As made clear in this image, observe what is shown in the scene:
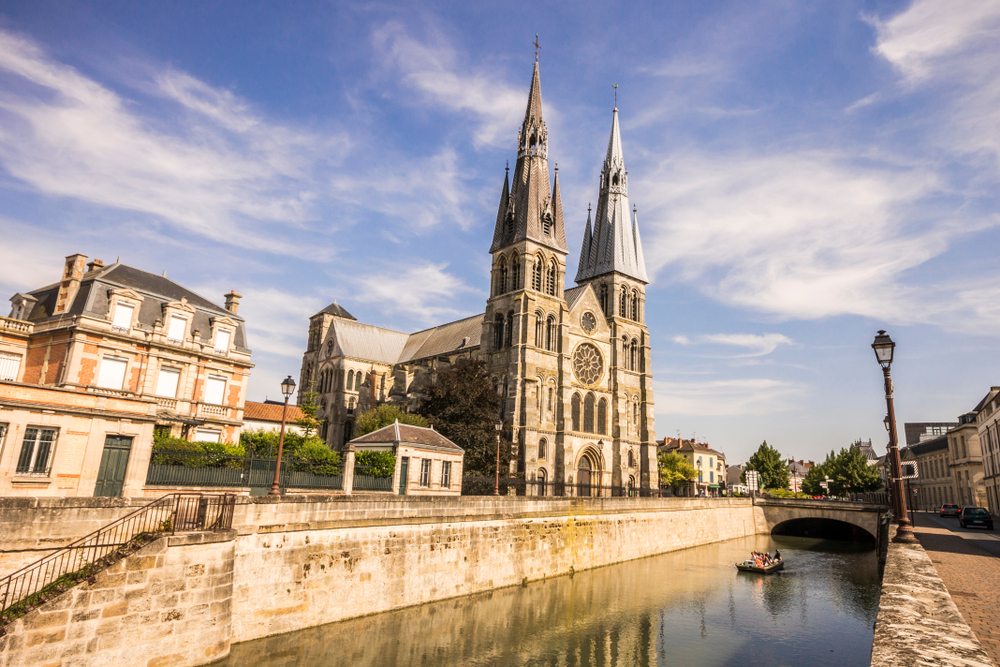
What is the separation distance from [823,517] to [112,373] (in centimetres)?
5274

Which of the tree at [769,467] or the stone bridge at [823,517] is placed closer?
the stone bridge at [823,517]

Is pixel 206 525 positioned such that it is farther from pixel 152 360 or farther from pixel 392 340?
pixel 392 340

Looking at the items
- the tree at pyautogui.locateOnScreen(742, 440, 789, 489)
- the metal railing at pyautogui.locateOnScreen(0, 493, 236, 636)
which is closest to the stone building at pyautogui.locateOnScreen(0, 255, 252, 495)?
the metal railing at pyautogui.locateOnScreen(0, 493, 236, 636)

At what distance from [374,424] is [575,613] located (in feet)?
74.1

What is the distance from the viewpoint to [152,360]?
2889 cm

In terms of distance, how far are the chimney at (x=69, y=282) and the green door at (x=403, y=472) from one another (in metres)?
17.4

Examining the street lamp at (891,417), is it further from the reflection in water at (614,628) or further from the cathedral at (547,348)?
the cathedral at (547,348)

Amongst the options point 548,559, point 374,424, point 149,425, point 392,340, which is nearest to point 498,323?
point 374,424

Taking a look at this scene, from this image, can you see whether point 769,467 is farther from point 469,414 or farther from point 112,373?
point 112,373

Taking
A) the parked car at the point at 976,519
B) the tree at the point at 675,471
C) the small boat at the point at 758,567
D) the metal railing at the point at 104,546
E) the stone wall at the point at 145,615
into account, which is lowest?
the small boat at the point at 758,567

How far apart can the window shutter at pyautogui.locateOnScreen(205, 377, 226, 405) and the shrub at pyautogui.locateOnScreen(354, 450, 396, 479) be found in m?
10.2

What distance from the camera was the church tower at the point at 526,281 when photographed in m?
48.0

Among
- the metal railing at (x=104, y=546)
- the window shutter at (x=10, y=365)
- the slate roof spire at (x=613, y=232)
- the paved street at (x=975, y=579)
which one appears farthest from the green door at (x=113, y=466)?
the slate roof spire at (x=613, y=232)

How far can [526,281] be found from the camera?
51156 millimetres
